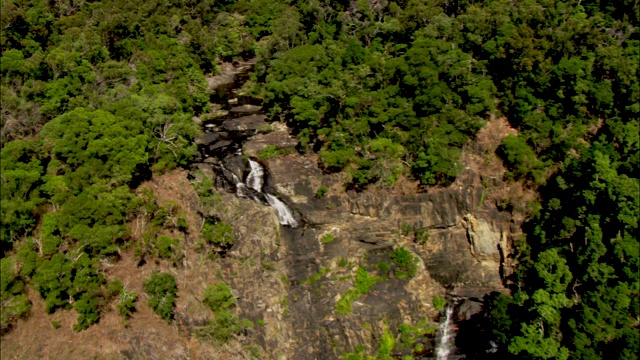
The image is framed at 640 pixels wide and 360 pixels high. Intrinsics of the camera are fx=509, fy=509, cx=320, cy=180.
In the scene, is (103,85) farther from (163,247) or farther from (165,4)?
(165,4)

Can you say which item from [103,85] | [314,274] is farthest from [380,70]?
[103,85]

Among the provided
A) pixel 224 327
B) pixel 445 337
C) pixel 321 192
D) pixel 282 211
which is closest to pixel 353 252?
pixel 321 192

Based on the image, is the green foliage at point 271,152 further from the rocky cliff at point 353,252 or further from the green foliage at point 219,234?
the green foliage at point 219,234

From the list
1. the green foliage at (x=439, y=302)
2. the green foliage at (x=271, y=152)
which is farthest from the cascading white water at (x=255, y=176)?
the green foliage at (x=439, y=302)

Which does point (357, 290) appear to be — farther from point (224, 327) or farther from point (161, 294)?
point (161, 294)

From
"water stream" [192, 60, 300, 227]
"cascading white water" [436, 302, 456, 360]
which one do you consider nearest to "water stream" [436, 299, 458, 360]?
"cascading white water" [436, 302, 456, 360]

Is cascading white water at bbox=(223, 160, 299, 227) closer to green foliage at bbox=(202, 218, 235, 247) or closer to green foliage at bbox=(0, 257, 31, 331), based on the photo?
green foliage at bbox=(202, 218, 235, 247)
